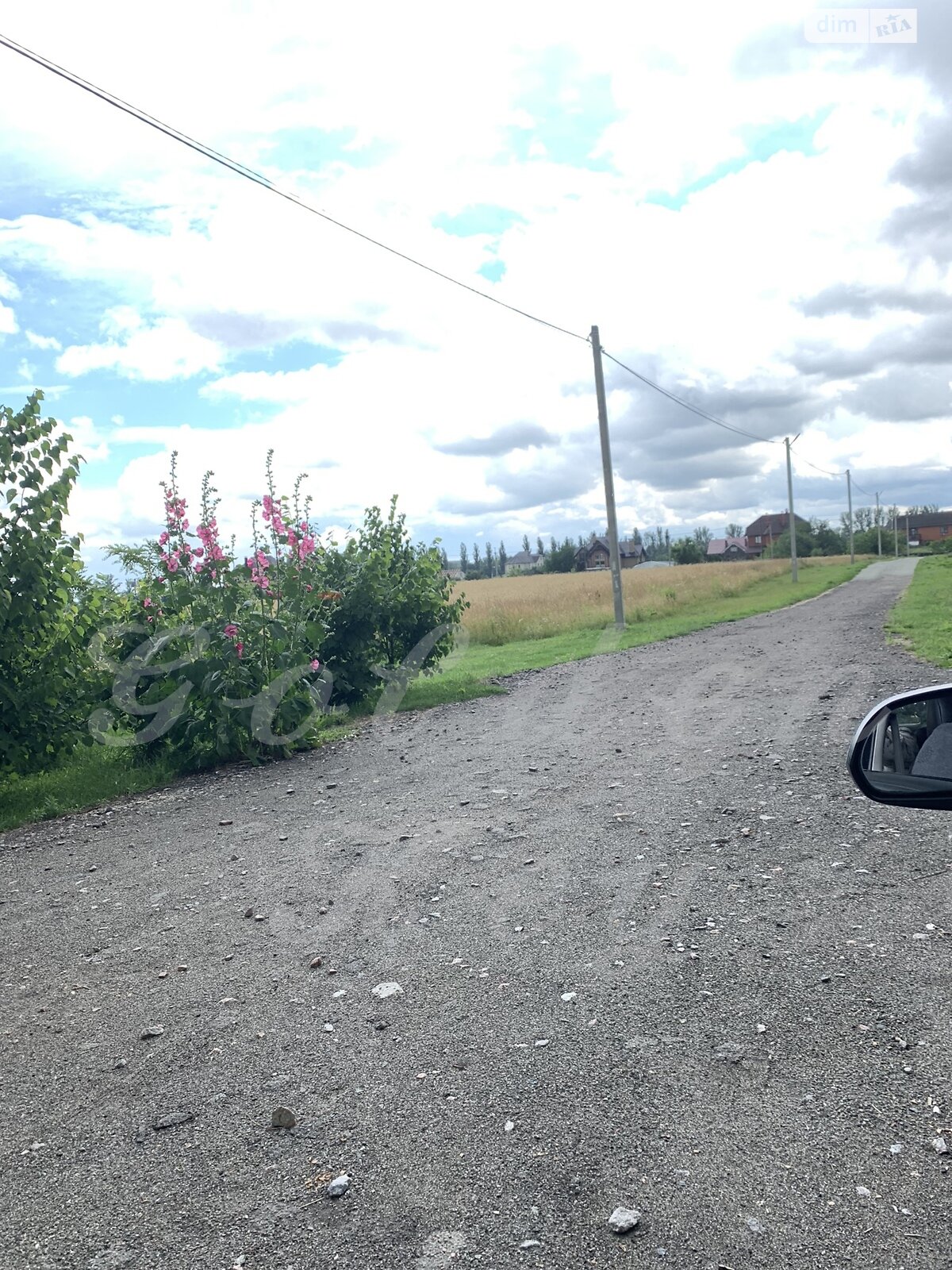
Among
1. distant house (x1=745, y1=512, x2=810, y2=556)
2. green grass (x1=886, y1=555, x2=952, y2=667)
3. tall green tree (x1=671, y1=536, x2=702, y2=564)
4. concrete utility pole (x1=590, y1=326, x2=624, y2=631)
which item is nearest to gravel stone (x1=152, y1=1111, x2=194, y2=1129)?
green grass (x1=886, y1=555, x2=952, y2=667)

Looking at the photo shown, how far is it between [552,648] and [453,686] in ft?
20.1

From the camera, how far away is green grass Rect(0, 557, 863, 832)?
8727 millimetres

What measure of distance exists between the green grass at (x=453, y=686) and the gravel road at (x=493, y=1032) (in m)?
1.32

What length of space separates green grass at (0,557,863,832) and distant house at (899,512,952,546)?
135 metres

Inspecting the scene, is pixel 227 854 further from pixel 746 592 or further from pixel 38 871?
pixel 746 592

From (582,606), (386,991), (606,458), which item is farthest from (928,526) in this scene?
(386,991)

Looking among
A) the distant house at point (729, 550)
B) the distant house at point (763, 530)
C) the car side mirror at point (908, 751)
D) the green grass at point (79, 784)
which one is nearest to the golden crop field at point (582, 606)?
the green grass at point (79, 784)

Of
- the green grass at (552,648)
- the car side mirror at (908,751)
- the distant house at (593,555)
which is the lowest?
the green grass at (552,648)

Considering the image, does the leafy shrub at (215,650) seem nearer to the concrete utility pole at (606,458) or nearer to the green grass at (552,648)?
the green grass at (552,648)

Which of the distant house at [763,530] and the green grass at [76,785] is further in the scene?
the distant house at [763,530]

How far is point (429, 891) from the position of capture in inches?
208

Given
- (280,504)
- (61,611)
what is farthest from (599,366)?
(61,611)

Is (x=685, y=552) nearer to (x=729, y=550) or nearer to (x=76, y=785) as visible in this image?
(x=729, y=550)

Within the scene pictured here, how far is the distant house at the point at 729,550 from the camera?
416ft
